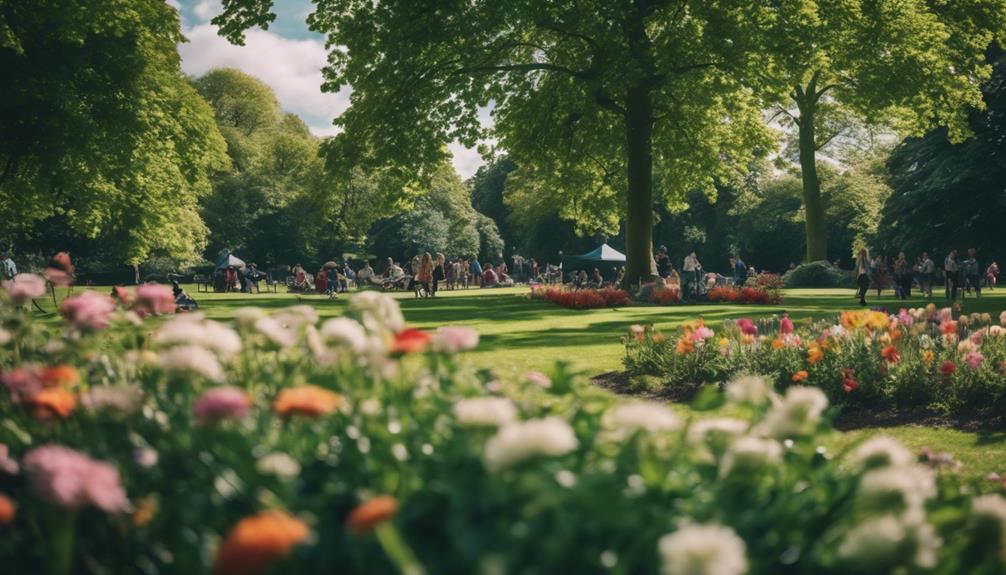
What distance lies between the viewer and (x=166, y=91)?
2338 cm

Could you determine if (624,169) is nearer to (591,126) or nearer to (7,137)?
(591,126)

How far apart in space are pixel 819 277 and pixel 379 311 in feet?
122

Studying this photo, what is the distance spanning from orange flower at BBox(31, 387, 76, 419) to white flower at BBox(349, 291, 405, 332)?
1.06 m

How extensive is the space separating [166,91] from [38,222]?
28.1 m

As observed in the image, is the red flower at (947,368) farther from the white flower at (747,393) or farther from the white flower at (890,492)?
the white flower at (890,492)

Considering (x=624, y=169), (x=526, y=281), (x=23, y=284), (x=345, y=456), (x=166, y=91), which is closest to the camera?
(x=345, y=456)

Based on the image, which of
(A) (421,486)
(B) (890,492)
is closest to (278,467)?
(A) (421,486)

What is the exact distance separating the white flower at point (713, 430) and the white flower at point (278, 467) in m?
1.19

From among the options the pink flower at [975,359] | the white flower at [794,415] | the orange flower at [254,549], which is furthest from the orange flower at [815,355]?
the orange flower at [254,549]

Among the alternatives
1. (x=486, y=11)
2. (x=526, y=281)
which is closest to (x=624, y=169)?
(x=486, y=11)

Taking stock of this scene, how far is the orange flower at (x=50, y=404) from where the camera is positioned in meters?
2.31

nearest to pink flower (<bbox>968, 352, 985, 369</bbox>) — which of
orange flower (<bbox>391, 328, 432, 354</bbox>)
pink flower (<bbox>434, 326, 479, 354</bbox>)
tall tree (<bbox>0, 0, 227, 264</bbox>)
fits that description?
pink flower (<bbox>434, 326, 479, 354</bbox>)

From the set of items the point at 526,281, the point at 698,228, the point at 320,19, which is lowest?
the point at 526,281

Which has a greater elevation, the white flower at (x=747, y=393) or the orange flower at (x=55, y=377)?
the orange flower at (x=55, y=377)
